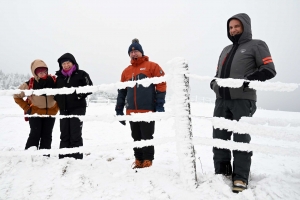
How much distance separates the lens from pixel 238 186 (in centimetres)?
202

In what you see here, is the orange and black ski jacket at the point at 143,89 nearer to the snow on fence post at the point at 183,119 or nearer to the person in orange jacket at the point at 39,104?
the snow on fence post at the point at 183,119

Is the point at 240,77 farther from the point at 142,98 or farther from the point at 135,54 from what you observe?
the point at 135,54

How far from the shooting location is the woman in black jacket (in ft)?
10.5

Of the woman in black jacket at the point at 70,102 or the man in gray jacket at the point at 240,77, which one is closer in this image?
the man in gray jacket at the point at 240,77

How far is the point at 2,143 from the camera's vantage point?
229 inches

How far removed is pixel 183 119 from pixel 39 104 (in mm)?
2743

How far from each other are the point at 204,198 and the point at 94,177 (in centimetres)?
134

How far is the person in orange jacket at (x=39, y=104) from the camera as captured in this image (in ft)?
10.8

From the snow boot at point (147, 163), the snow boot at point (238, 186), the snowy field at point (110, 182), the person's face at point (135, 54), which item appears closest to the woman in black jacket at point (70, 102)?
the snowy field at point (110, 182)

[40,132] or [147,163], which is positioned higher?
[40,132]

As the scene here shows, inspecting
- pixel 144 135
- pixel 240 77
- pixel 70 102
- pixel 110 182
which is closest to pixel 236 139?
pixel 240 77

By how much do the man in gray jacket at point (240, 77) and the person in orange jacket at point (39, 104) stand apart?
2.93 m

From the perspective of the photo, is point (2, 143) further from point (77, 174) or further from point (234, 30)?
point (234, 30)

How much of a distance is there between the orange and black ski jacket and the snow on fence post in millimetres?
1055
